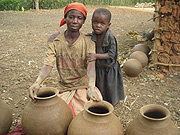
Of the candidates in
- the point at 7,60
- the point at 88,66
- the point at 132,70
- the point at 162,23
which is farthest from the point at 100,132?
the point at 7,60

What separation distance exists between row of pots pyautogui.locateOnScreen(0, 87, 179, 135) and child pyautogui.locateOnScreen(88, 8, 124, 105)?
93 cm

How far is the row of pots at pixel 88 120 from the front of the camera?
2.11m

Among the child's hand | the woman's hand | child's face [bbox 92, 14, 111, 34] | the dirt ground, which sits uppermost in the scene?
child's face [bbox 92, 14, 111, 34]

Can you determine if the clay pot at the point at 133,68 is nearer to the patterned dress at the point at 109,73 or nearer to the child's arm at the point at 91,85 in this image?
the patterned dress at the point at 109,73

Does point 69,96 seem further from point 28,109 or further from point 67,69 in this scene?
point 28,109

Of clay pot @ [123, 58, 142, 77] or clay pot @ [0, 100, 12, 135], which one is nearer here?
clay pot @ [0, 100, 12, 135]

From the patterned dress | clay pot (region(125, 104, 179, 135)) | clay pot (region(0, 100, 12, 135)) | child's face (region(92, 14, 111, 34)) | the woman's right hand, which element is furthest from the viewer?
the patterned dress

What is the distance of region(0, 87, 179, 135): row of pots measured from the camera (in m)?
2.11

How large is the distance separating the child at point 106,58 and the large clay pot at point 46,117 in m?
0.96

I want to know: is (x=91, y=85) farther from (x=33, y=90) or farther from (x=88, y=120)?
(x=33, y=90)

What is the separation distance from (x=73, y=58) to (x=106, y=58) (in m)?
0.61

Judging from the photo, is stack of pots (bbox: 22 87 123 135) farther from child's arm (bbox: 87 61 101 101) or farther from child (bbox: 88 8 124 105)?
child (bbox: 88 8 124 105)

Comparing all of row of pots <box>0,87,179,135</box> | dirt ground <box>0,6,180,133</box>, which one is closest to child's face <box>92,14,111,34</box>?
row of pots <box>0,87,179,135</box>

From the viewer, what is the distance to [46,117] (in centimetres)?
238
